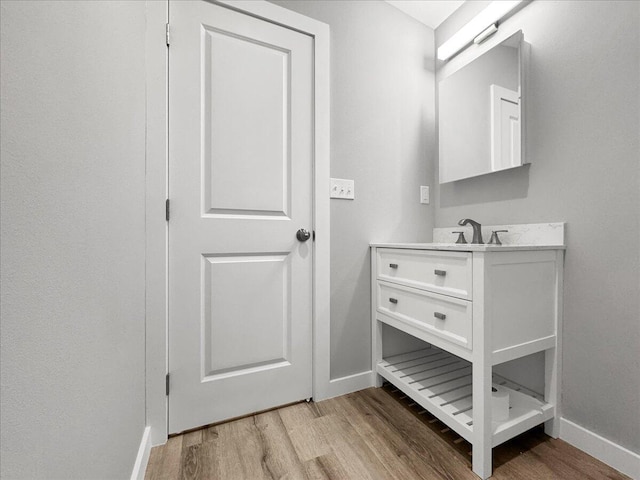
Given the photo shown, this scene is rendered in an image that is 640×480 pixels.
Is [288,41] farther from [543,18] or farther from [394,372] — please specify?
[394,372]

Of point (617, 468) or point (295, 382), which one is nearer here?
point (617, 468)

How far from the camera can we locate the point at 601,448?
1073mm

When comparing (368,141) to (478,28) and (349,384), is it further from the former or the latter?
(349,384)

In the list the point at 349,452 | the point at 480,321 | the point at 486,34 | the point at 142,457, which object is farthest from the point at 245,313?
the point at 486,34

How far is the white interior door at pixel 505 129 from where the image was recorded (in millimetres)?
1332

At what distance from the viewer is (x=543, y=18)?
4.21ft

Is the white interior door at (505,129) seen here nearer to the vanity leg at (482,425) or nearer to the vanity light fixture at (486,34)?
the vanity light fixture at (486,34)

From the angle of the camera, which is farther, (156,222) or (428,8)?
(428,8)

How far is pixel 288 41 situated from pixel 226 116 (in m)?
0.52

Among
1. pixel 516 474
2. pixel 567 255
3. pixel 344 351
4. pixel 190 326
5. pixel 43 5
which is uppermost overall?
pixel 43 5

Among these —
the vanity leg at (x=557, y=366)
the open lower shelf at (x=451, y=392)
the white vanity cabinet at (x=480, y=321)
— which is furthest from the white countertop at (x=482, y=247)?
the open lower shelf at (x=451, y=392)

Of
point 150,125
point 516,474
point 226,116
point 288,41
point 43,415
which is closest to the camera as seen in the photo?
point 43,415

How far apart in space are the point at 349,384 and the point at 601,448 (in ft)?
3.37

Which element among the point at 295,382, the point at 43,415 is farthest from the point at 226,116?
the point at 295,382
